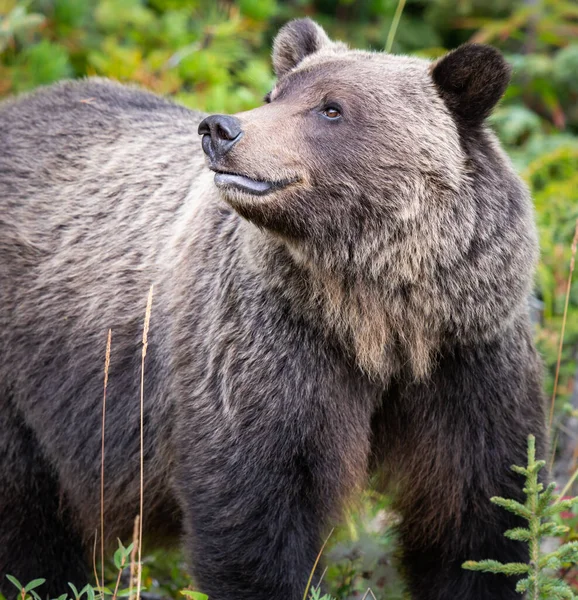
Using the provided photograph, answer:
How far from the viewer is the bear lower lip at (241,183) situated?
3.77 meters

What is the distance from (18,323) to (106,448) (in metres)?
0.82

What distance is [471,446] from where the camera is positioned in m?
4.40

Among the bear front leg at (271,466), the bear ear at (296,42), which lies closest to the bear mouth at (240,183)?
the bear front leg at (271,466)

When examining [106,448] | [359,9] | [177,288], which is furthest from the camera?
[359,9]

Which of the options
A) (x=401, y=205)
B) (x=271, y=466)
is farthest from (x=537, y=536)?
(x=401, y=205)

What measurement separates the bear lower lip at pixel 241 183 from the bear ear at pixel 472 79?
989 mm

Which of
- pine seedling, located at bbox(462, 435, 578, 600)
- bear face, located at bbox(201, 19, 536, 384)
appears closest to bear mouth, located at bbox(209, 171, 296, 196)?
bear face, located at bbox(201, 19, 536, 384)

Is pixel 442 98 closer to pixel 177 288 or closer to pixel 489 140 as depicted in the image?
pixel 489 140

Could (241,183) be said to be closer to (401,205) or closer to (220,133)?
(220,133)

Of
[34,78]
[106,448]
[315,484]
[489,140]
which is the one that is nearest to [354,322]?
[315,484]

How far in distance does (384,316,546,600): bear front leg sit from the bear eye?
43.8 inches

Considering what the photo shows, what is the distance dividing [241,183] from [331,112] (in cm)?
58

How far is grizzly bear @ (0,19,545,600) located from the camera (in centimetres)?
403

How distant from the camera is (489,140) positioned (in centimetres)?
427
